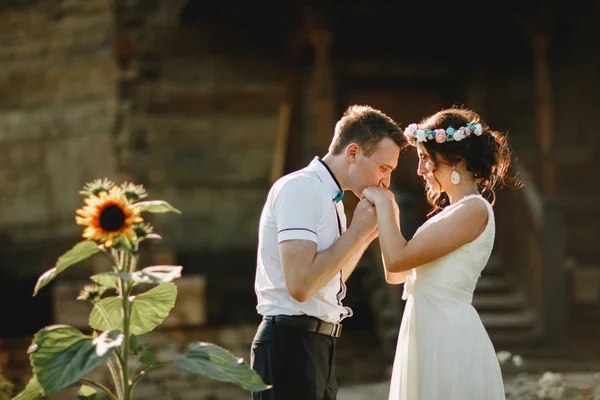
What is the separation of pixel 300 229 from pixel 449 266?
793mm

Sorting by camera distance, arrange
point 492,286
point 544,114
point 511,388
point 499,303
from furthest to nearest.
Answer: point 544,114, point 492,286, point 499,303, point 511,388

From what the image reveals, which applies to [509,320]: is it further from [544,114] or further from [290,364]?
[290,364]

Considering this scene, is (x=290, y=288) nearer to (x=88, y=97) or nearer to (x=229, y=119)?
(x=229, y=119)

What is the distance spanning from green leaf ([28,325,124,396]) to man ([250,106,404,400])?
2.18 ft

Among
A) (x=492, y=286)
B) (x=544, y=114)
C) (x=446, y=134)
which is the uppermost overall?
(x=544, y=114)

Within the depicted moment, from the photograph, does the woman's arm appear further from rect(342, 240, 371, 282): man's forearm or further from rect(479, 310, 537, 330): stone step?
rect(479, 310, 537, 330): stone step

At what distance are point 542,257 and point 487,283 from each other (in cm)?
91

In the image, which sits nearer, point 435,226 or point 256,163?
point 435,226

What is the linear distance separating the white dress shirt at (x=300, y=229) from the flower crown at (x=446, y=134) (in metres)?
0.48

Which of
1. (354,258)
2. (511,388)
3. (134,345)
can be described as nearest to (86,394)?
(134,345)

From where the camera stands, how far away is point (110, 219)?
3795 mm

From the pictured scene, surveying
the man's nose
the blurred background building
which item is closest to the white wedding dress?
the man's nose

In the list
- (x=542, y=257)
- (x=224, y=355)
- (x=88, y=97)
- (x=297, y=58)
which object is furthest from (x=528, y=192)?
(x=224, y=355)

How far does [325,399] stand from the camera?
4188mm
